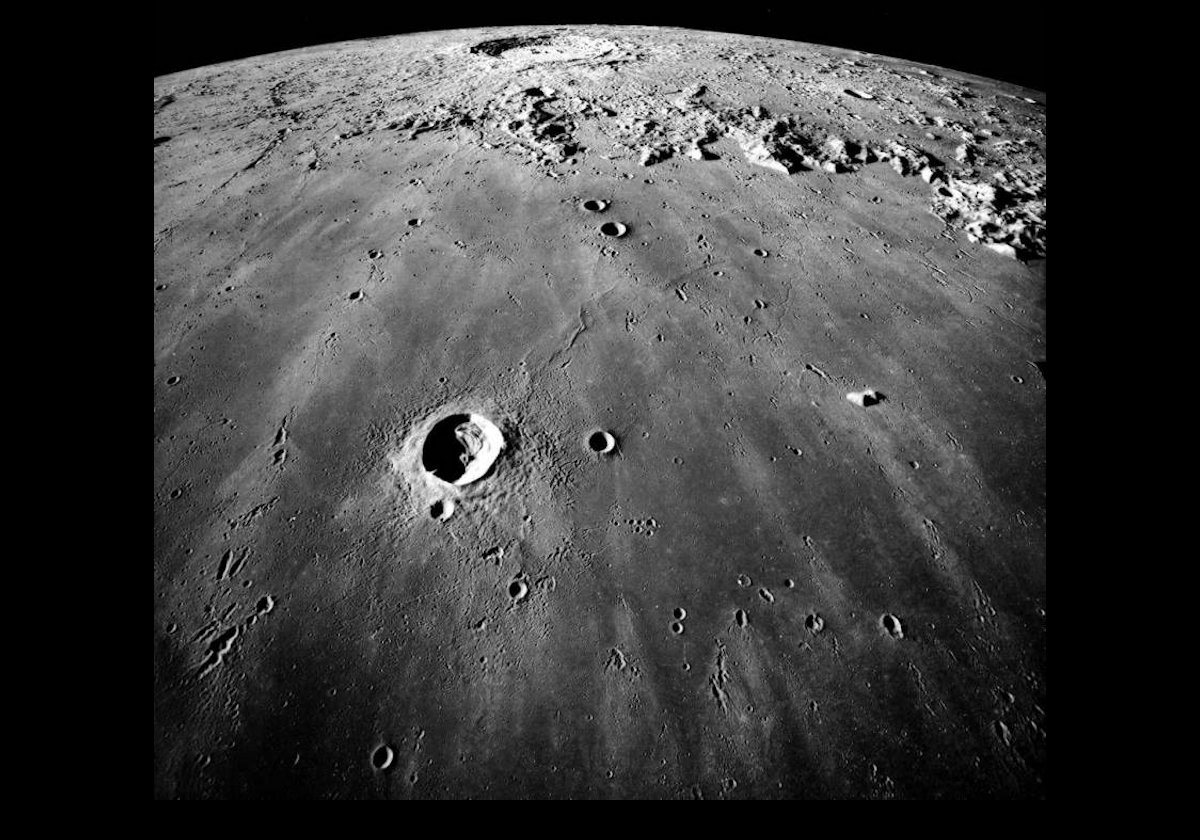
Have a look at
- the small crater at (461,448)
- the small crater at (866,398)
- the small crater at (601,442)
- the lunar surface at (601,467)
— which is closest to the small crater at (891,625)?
the lunar surface at (601,467)

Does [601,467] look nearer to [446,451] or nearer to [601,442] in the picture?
[601,442]

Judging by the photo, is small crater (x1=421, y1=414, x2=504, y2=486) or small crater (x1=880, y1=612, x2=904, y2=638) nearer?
small crater (x1=880, y1=612, x2=904, y2=638)

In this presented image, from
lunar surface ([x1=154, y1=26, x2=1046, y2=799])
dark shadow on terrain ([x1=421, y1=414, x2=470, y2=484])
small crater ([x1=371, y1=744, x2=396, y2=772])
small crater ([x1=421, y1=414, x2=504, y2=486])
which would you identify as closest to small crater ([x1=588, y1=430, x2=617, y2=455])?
lunar surface ([x1=154, y1=26, x2=1046, y2=799])

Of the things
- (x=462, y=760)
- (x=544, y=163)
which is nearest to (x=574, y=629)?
(x=462, y=760)

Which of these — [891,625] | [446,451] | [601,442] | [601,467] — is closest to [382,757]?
[446,451]

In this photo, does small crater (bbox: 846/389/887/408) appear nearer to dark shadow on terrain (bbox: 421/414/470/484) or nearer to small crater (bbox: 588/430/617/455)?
small crater (bbox: 588/430/617/455)

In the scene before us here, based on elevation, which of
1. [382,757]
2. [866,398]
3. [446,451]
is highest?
[866,398]
